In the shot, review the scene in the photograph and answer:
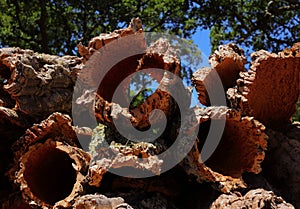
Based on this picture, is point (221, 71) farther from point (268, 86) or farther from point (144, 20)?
point (144, 20)

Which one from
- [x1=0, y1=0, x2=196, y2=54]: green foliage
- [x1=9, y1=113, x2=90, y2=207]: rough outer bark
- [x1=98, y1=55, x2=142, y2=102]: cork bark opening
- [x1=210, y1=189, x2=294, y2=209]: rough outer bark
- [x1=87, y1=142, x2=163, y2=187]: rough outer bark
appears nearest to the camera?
[x1=210, y1=189, x2=294, y2=209]: rough outer bark

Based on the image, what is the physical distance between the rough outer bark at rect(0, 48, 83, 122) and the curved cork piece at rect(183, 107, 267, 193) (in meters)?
0.74

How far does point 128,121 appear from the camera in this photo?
1981mm

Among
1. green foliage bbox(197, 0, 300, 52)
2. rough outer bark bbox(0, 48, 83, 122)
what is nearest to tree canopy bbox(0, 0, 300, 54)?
green foliage bbox(197, 0, 300, 52)

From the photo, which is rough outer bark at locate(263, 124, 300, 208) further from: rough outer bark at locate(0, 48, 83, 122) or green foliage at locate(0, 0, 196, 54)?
green foliage at locate(0, 0, 196, 54)

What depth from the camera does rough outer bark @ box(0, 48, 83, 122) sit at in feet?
6.94

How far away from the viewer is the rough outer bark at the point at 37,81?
2115 mm

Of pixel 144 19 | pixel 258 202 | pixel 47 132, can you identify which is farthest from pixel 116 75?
pixel 144 19

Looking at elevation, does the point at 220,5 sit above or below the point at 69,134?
above

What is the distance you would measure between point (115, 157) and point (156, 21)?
6571 millimetres

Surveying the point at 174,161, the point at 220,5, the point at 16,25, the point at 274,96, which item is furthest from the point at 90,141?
the point at 16,25

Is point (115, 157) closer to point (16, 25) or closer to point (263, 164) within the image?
point (263, 164)

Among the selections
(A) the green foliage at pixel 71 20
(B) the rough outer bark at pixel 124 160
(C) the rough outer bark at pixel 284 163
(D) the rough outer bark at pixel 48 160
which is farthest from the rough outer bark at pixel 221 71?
(A) the green foliage at pixel 71 20

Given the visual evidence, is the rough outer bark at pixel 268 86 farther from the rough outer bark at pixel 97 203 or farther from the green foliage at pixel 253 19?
the green foliage at pixel 253 19
